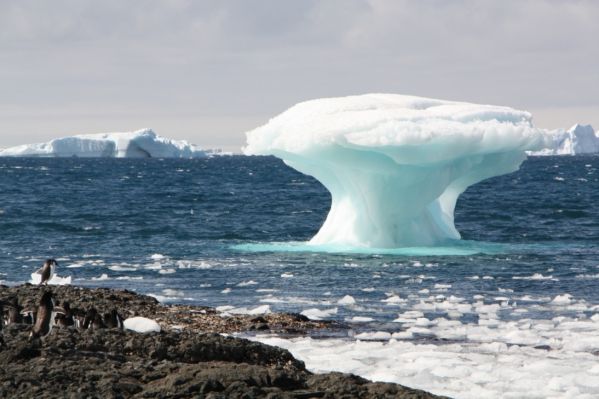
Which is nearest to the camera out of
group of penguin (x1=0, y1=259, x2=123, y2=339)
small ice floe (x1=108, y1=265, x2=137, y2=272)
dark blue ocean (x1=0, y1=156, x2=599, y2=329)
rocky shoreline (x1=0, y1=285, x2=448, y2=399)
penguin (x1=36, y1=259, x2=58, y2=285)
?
rocky shoreline (x1=0, y1=285, x2=448, y2=399)

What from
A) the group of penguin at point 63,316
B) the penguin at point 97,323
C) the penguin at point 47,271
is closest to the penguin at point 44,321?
the group of penguin at point 63,316

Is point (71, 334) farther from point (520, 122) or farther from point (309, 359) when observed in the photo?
point (520, 122)

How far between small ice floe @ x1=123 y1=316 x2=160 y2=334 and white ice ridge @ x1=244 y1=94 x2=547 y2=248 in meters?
13.3

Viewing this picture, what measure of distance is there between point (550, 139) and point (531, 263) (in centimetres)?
453

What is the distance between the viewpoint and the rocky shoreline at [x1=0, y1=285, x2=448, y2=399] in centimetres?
1000

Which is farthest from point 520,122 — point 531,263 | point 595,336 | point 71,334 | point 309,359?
point 71,334

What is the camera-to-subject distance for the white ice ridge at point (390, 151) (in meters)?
27.2

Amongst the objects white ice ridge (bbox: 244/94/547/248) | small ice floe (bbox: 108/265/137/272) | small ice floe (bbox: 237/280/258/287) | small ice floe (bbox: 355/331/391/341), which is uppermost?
white ice ridge (bbox: 244/94/547/248)

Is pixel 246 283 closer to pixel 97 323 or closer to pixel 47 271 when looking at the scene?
pixel 47 271

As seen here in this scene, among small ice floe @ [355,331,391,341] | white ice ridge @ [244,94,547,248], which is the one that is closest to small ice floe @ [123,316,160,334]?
small ice floe @ [355,331,391,341]

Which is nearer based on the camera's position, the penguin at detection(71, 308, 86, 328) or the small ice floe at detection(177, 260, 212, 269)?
the penguin at detection(71, 308, 86, 328)

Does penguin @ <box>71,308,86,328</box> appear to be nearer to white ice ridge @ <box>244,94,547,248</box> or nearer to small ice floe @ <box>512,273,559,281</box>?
small ice floe @ <box>512,273,559,281</box>

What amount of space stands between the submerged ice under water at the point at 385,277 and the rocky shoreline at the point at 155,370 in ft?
7.36

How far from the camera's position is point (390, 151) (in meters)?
27.4
